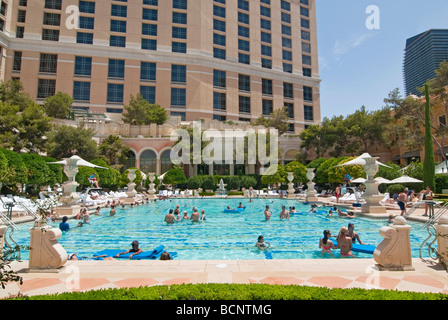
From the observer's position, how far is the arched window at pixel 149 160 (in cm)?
4162

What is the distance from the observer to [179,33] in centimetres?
4916

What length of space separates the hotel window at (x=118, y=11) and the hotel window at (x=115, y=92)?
12.5m

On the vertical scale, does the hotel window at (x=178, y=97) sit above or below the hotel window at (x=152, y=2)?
below

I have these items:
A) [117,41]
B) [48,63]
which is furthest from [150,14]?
[48,63]

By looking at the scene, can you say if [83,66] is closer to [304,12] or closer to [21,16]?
[21,16]

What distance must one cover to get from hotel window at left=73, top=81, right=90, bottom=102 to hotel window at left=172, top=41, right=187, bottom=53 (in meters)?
16.4

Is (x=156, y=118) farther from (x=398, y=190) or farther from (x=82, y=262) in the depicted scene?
(x=82, y=262)

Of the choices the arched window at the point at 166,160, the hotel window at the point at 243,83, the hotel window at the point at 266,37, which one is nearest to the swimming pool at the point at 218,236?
the arched window at the point at 166,160

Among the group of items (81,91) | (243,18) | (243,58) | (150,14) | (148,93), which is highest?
(243,18)

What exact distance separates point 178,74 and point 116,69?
10.6 metres

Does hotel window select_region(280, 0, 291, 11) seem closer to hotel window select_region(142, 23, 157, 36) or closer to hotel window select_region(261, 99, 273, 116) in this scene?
hotel window select_region(261, 99, 273, 116)

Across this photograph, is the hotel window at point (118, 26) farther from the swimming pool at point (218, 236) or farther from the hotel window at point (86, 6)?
the swimming pool at point (218, 236)

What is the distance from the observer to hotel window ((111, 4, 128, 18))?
46969 millimetres
